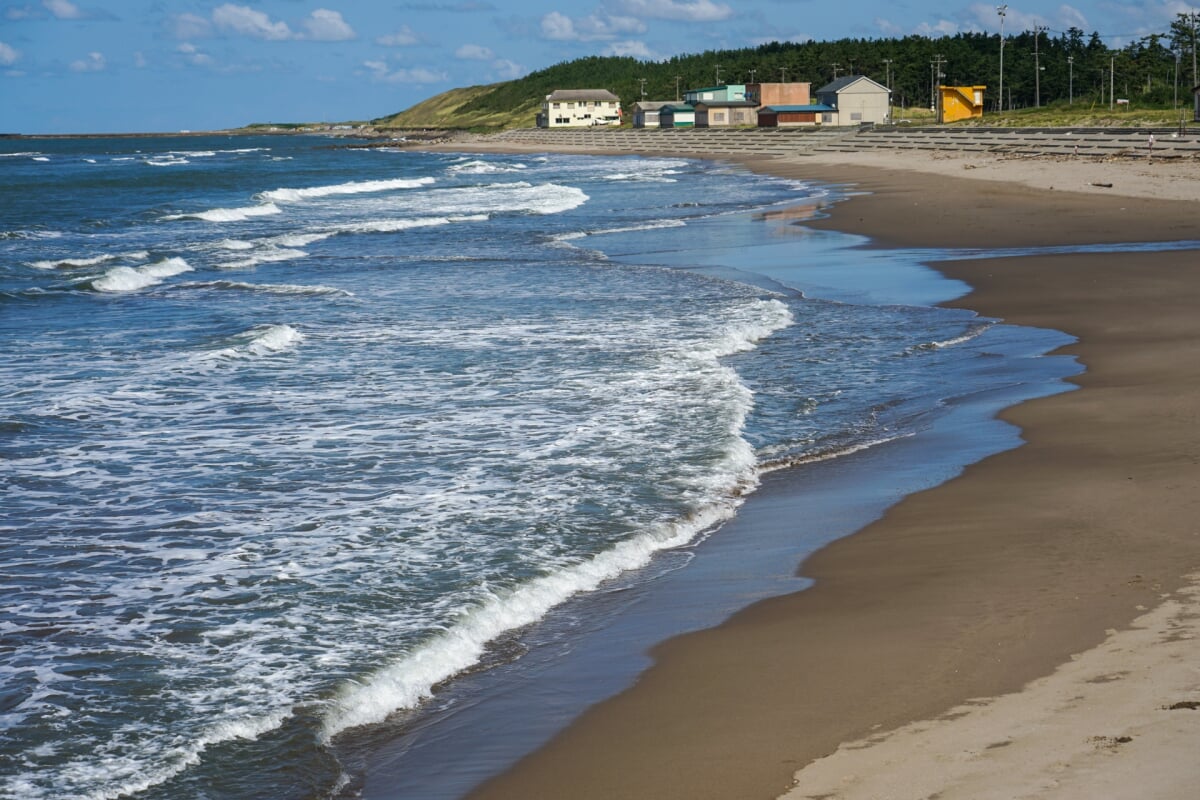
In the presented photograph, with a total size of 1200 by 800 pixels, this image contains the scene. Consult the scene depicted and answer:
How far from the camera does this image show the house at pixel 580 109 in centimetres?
18100

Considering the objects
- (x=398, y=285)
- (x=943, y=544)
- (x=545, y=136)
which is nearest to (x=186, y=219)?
(x=398, y=285)

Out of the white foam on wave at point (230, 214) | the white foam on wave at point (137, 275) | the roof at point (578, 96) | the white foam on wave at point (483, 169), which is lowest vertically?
the white foam on wave at point (137, 275)

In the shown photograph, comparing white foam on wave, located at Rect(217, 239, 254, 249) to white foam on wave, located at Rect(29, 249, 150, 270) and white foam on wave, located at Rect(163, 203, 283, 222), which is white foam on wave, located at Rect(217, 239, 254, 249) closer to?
white foam on wave, located at Rect(29, 249, 150, 270)

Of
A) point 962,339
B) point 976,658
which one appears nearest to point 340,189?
point 962,339

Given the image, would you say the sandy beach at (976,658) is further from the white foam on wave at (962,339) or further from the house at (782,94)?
the house at (782,94)

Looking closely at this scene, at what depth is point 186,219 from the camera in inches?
1769

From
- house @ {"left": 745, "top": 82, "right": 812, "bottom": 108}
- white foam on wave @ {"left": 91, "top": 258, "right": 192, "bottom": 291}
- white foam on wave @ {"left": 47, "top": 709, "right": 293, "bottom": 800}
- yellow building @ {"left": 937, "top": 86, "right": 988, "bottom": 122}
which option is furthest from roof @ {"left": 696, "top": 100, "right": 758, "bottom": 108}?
white foam on wave @ {"left": 47, "top": 709, "right": 293, "bottom": 800}

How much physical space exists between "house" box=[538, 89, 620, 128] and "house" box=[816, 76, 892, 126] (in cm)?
6538

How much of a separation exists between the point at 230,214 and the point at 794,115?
8324cm

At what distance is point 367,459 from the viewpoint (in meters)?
10.2

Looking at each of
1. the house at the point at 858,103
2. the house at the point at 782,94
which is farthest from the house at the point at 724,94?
the house at the point at 858,103

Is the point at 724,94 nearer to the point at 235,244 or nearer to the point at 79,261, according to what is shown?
the point at 235,244

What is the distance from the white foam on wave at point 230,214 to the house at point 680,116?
103 m

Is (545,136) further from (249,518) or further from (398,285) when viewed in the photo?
(249,518)
